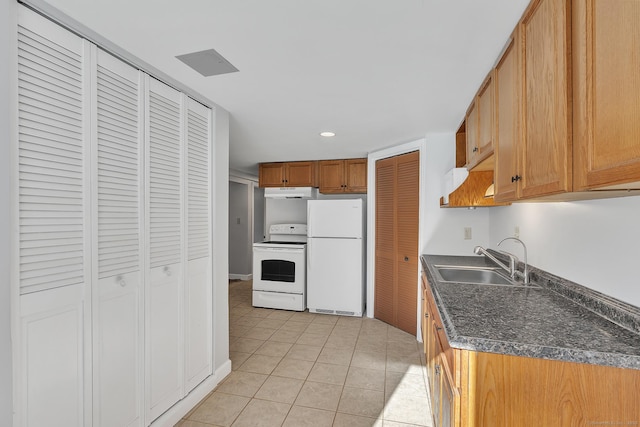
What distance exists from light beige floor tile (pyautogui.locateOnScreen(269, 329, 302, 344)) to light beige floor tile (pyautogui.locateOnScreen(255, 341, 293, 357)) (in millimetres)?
81

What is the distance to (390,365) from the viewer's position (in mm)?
2789

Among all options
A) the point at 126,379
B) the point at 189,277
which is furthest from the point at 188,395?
Answer: the point at 189,277

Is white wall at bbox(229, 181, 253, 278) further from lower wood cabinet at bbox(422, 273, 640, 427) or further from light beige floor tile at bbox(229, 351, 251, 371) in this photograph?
lower wood cabinet at bbox(422, 273, 640, 427)

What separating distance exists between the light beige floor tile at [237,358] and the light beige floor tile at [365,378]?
3.17 ft

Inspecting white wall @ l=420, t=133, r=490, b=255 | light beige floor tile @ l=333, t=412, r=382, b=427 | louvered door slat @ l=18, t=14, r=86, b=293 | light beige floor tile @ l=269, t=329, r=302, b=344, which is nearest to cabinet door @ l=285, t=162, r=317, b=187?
white wall @ l=420, t=133, r=490, b=255

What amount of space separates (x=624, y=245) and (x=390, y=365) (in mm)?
2075

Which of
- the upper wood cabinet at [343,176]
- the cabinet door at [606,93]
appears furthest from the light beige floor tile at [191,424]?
the upper wood cabinet at [343,176]

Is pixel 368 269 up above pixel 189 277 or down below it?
below

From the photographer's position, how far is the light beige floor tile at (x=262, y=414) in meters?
2.03

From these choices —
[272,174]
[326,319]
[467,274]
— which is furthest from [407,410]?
[272,174]

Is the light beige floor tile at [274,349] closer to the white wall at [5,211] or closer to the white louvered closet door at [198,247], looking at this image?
the white louvered closet door at [198,247]

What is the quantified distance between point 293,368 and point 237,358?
560mm

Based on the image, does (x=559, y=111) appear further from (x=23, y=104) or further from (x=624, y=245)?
(x=23, y=104)

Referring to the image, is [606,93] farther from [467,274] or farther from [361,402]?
[361,402]
